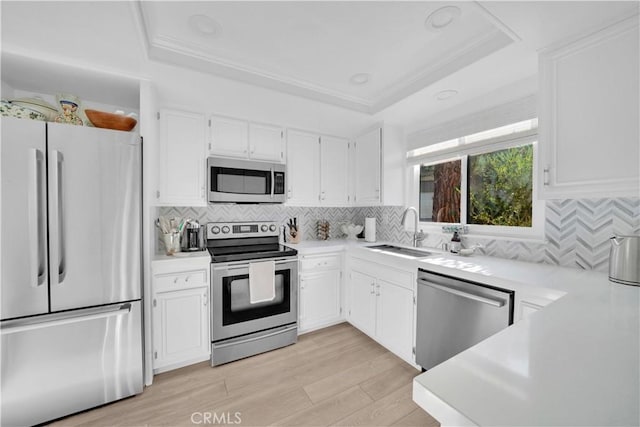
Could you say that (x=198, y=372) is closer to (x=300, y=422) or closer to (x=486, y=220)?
(x=300, y=422)

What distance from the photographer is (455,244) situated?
2.36 meters

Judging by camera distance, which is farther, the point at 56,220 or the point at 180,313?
the point at 180,313

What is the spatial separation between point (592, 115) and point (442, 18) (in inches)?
37.7

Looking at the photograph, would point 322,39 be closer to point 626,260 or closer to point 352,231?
point 626,260

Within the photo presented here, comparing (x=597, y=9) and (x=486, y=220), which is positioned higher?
(x=597, y=9)

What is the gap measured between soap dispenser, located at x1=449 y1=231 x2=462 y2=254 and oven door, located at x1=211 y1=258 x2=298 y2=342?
1.51 meters

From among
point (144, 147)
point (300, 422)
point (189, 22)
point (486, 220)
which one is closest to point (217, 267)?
point (144, 147)

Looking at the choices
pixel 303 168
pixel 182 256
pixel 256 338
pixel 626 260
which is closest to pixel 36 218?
pixel 182 256

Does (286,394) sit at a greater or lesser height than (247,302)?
lesser

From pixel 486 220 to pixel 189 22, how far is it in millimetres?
2775

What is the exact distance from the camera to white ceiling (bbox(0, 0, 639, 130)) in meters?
1.27

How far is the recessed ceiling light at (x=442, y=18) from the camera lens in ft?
4.58

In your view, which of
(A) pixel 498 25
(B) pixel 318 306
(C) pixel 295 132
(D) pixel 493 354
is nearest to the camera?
(D) pixel 493 354

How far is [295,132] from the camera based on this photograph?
9.68 feet
